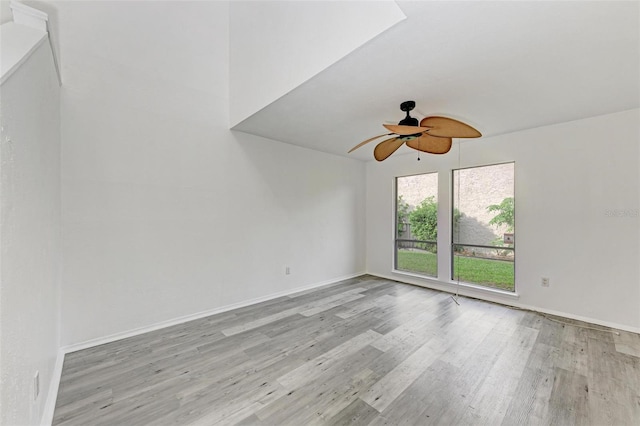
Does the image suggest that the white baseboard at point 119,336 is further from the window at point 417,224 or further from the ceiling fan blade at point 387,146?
the ceiling fan blade at point 387,146

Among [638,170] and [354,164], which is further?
[354,164]

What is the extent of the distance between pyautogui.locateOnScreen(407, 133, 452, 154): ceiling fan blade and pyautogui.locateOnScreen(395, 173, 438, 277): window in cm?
179

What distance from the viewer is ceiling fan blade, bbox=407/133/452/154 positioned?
2826 millimetres

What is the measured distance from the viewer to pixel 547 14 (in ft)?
5.25

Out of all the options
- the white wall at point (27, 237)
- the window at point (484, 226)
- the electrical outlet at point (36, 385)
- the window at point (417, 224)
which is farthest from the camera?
the window at point (417, 224)

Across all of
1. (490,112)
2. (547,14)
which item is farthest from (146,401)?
(490,112)

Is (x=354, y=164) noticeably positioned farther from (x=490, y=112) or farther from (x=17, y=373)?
(x=17, y=373)

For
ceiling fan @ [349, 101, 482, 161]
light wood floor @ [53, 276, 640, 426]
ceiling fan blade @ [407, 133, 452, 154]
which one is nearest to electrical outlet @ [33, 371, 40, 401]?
light wood floor @ [53, 276, 640, 426]

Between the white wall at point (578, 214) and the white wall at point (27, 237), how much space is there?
15.7ft

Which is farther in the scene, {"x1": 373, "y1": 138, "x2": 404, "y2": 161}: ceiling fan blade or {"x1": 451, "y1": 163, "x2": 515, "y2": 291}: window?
{"x1": 451, "y1": 163, "x2": 515, "y2": 291}: window

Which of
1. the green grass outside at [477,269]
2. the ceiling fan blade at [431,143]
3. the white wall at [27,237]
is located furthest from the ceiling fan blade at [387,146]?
the white wall at [27,237]

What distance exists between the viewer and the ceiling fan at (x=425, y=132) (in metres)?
2.32

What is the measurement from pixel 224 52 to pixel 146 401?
3.82 metres

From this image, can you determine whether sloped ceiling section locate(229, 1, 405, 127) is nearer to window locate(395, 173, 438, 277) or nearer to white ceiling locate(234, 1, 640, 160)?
white ceiling locate(234, 1, 640, 160)
